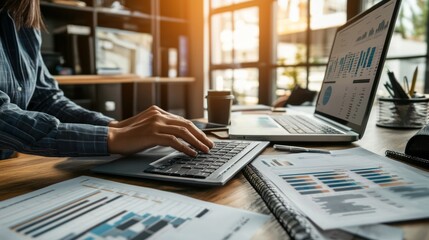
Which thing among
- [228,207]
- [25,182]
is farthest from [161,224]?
[25,182]

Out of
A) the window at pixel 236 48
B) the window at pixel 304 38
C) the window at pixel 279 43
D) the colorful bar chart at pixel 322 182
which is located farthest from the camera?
the window at pixel 236 48

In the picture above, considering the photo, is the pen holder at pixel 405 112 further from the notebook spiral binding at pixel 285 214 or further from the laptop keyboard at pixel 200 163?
the notebook spiral binding at pixel 285 214

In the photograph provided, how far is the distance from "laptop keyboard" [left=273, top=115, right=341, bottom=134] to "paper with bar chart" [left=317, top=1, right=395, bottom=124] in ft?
0.20

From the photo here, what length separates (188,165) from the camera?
1.81ft

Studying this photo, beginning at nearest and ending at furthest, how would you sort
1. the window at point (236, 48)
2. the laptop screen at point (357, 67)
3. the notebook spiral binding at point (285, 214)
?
the notebook spiral binding at point (285, 214) < the laptop screen at point (357, 67) < the window at point (236, 48)

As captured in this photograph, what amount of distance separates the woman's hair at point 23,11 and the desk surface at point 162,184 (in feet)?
1.62

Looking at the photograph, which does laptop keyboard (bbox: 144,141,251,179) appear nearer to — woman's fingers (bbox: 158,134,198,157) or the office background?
woman's fingers (bbox: 158,134,198,157)

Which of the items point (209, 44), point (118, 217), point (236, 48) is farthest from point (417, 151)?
point (209, 44)

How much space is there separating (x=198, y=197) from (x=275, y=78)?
2550 millimetres

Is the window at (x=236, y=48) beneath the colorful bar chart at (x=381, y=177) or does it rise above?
above

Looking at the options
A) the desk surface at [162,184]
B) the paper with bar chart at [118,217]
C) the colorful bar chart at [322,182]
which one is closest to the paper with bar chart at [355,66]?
the desk surface at [162,184]

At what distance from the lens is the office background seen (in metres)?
2.50

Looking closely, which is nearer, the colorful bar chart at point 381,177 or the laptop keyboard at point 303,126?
the colorful bar chart at point 381,177

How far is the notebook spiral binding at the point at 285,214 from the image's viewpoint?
0.32 meters
